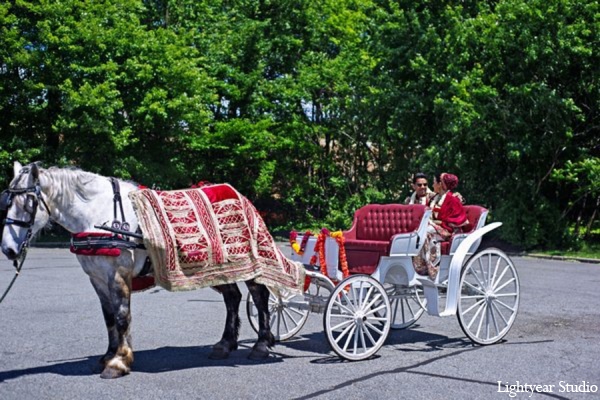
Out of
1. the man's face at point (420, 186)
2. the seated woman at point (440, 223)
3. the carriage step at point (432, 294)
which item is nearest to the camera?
the carriage step at point (432, 294)

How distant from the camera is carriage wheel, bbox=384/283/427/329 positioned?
8523 mm

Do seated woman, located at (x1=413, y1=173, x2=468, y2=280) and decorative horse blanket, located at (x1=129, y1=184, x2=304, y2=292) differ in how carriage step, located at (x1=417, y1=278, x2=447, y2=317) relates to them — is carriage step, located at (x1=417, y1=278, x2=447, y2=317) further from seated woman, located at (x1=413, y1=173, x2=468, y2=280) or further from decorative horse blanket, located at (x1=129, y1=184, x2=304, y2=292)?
decorative horse blanket, located at (x1=129, y1=184, x2=304, y2=292)

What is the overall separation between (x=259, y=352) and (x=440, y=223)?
2.86 meters

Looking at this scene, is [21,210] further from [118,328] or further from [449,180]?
[449,180]

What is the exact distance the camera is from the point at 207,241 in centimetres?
712

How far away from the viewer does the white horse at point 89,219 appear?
660 cm

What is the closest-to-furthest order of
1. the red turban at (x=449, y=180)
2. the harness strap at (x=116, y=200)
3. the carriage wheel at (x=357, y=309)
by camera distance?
the harness strap at (x=116, y=200), the carriage wheel at (x=357, y=309), the red turban at (x=449, y=180)

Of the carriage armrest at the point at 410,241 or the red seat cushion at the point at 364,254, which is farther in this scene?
the red seat cushion at the point at 364,254

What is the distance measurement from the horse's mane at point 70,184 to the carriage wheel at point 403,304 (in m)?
3.52

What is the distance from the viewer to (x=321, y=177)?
3472 cm

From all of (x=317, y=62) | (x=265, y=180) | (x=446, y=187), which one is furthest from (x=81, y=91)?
(x=446, y=187)

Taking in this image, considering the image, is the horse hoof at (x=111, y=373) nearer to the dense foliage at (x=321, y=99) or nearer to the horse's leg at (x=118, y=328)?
the horse's leg at (x=118, y=328)

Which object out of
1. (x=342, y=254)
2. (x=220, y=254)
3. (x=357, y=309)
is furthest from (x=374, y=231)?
(x=220, y=254)

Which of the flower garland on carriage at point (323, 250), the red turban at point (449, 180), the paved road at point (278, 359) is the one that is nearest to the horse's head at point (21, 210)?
the paved road at point (278, 359)
